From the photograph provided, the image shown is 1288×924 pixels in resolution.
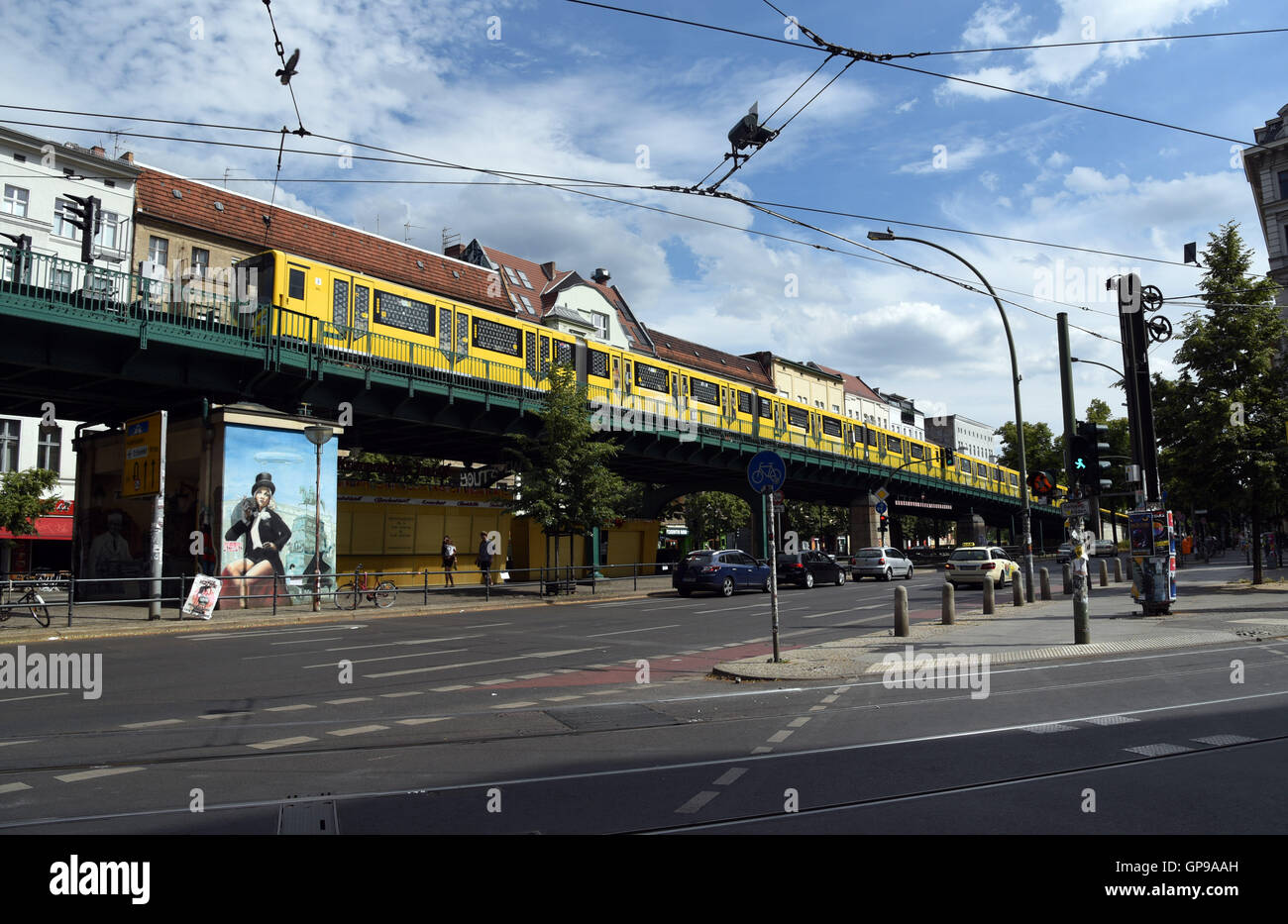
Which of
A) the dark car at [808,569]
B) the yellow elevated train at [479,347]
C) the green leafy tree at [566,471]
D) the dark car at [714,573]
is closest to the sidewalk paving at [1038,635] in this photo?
the dark car at [714,573]

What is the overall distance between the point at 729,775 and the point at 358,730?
372 centimetres

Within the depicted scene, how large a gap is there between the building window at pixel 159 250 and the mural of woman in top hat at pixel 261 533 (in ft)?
82.7

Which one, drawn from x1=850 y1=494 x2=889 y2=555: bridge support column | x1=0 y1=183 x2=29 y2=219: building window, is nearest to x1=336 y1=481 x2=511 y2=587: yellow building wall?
x1=0 y1=183 x2=29 y2=219: building window

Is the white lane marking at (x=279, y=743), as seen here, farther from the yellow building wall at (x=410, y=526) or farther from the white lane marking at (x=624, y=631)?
the yellow building wall at (x=410, y=526)

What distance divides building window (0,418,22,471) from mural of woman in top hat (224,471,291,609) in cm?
2374

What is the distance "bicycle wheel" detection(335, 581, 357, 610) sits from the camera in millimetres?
23500

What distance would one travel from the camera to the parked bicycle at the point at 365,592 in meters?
23.6

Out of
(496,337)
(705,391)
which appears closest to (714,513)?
(705,391)

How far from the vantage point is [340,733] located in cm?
794

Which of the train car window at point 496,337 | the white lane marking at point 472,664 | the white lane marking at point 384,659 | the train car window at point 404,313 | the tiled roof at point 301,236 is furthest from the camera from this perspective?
the tiled roof at point 301,236
